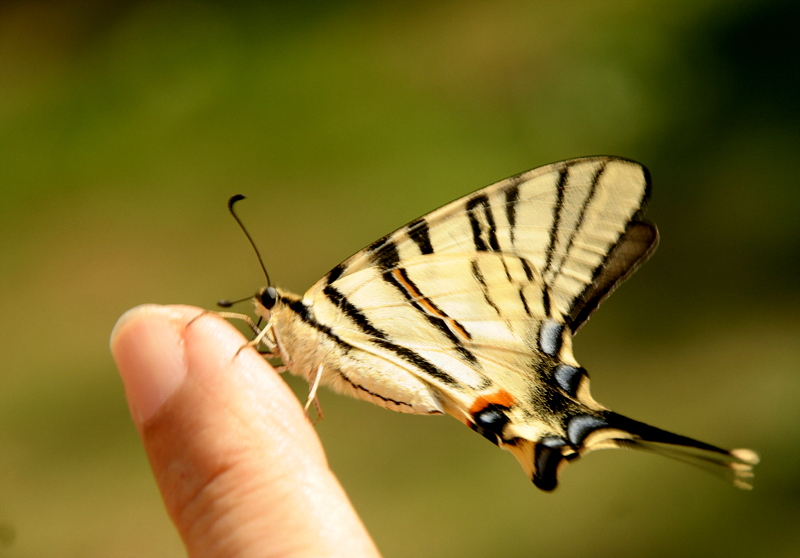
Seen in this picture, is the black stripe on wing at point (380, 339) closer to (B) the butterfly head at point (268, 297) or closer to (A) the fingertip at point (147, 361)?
(B) the butterfly head at point (268, 297)

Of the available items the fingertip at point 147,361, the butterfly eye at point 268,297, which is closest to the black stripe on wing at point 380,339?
the butterfly eye at point 268,297

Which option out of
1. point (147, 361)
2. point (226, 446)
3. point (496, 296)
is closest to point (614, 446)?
point (496, 296)

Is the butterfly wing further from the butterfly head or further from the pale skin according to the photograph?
the pale skin

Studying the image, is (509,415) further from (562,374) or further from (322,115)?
(322,115)

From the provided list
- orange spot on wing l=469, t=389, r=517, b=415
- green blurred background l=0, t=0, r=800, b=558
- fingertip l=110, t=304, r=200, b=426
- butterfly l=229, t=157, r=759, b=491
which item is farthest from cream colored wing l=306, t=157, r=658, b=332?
green blurred background l=0, t=0, r=800, b=558

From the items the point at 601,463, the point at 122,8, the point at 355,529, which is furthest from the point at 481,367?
the point at 122,8

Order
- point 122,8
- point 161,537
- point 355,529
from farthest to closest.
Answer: point 122,8 < point 161,537 < point 355,529
